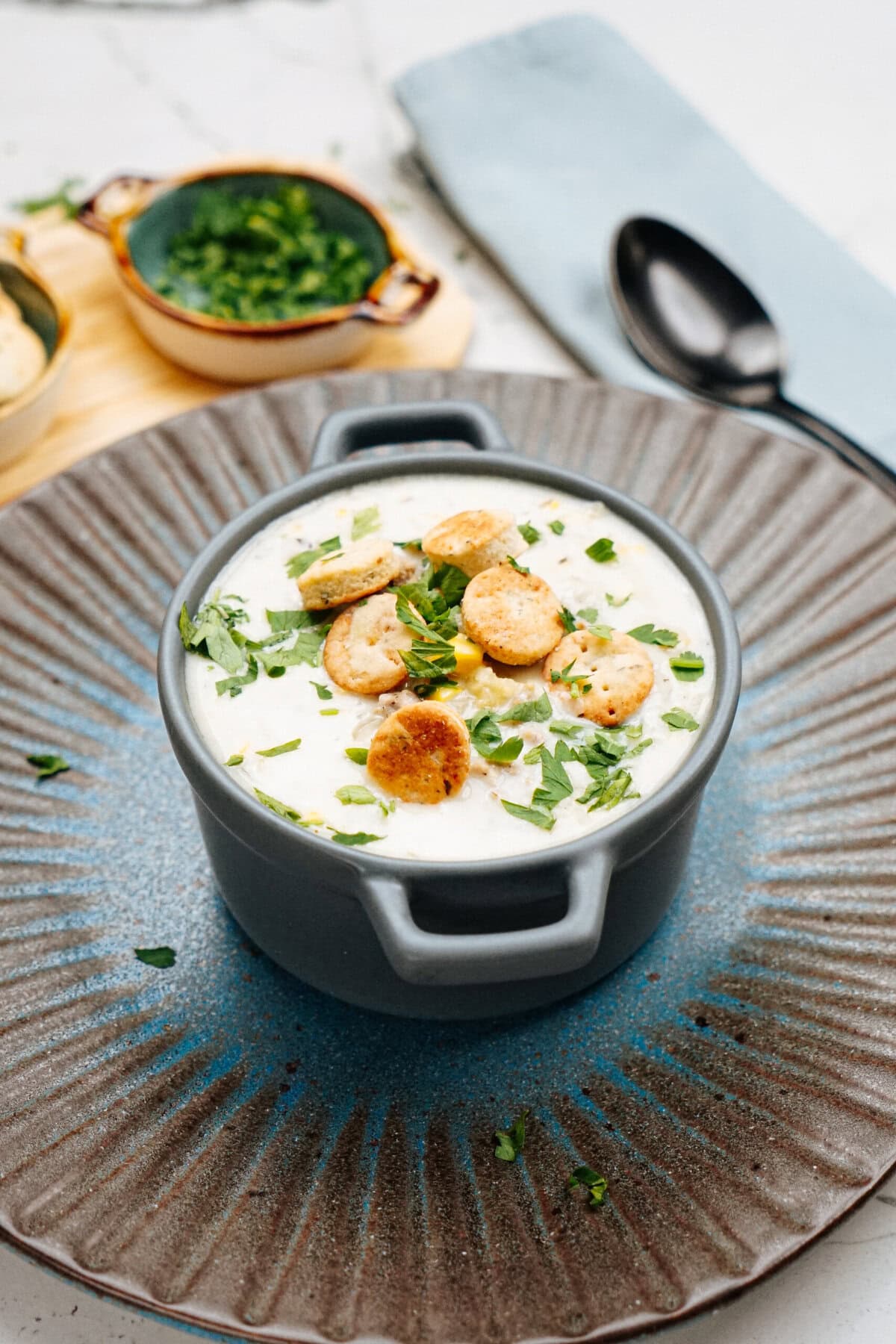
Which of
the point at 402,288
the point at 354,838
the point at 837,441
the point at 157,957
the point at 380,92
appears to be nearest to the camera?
the point at 354,838

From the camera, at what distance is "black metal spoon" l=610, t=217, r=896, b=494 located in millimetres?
2268

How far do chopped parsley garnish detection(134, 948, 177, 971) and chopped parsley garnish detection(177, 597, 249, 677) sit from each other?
330 mm

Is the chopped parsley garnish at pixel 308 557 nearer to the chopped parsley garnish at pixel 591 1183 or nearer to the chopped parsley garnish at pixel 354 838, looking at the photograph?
the chopped parsley garnish at pixel 354 838

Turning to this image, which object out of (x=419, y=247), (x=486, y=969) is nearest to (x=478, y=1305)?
(x=486, y=969)

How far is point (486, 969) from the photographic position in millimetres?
1150

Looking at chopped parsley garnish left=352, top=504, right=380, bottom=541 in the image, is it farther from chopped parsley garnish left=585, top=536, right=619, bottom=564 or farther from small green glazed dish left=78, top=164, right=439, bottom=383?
small green glazed dish left=78, top=164, right=439, bottom=383

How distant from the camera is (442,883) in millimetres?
1215

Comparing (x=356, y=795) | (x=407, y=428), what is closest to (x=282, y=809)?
Answer: (x=356, y=795)

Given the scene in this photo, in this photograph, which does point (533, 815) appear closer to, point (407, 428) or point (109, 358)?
point (407, 428)

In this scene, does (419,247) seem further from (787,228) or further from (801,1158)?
(801,1158)

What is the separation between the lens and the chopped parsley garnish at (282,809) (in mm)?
1289

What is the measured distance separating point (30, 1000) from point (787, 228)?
1.98m

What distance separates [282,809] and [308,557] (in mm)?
367

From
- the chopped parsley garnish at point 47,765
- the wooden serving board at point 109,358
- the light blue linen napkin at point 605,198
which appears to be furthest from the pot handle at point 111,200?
the chopped parsley garnish at point 47,765
